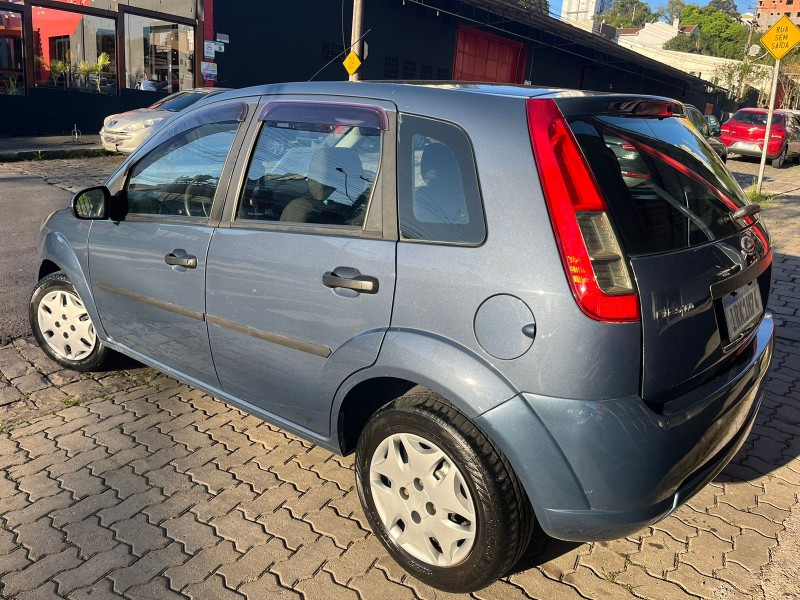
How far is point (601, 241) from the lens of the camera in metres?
2.12

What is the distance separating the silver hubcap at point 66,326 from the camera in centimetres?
409

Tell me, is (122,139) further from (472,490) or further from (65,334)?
(472,490)

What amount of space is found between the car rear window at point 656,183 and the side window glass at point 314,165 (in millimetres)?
827

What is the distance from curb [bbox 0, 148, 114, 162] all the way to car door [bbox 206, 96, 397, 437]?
42.0 feet

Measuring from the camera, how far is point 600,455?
6.89 ft

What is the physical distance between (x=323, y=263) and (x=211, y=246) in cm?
71

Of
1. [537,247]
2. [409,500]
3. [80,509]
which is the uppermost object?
[537,247]

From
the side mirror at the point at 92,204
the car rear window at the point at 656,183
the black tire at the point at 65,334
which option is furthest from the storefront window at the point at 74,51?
the car rear window at the point at 656,183

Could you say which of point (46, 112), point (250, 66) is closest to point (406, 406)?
point (46, 112)

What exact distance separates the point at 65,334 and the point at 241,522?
6.78ft

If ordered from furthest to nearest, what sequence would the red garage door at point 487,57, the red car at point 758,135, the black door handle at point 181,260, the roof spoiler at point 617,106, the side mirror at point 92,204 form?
the red garage door at point 487,57, the red car at point 758,135, the side mirror at point 92,204, the black door handle at point 181,260, the roof spoiler at point 617,106

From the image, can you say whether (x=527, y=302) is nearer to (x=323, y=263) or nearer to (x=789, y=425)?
(x=323, y=263)

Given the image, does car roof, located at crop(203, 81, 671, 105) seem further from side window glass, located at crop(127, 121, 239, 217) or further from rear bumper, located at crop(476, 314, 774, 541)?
rear bumper, located at crop(476, 314, 774, 541)

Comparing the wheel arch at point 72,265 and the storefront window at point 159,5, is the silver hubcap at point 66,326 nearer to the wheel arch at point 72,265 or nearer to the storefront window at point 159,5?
the wheel arch at point 72,265
